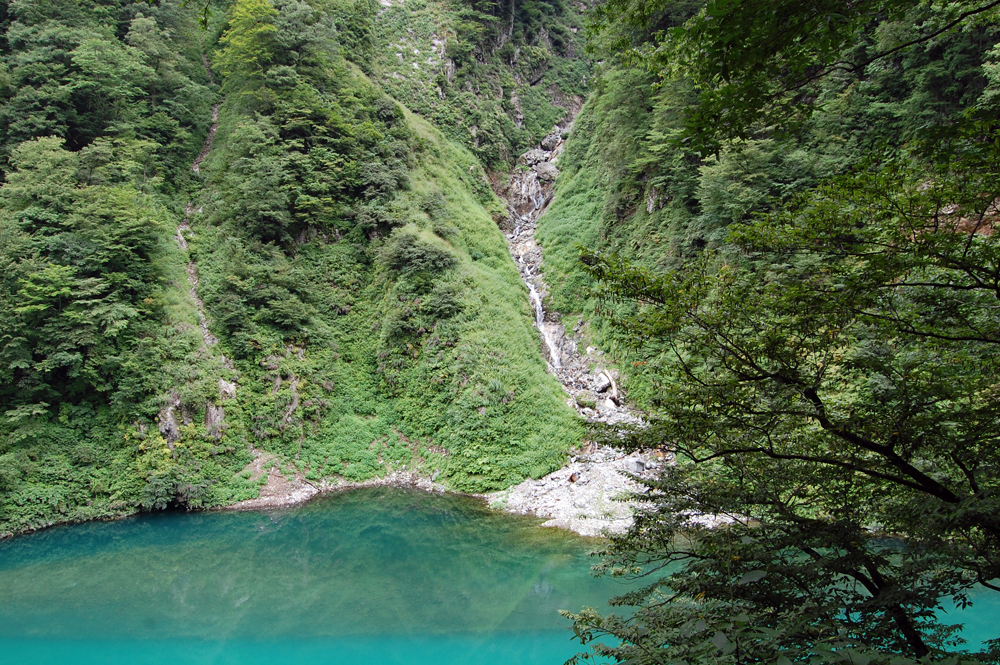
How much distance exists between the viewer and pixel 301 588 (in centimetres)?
1009

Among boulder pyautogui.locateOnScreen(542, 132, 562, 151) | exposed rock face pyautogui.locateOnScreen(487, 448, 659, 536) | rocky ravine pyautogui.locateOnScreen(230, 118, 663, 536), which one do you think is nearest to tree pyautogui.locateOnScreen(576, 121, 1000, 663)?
rocky ravine pyautogui.locateOnScreen(230, 118, 663, 536)

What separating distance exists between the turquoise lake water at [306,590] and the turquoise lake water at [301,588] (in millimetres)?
31

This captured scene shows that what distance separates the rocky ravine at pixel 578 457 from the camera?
41.0ft

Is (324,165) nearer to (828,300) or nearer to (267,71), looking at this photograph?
(267,71)

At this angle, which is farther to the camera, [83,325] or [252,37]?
[252,37]

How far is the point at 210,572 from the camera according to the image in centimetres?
1078

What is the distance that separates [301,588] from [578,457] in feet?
25.5

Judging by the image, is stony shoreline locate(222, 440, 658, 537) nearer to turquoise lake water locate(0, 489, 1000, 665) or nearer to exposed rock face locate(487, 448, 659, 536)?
exposed rock face locate(487, 448, 659, 536)

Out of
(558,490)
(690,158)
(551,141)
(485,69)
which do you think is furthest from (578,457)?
(485,69)

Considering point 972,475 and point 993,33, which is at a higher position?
point 993,33

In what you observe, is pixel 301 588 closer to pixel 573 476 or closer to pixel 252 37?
pixel 573 476

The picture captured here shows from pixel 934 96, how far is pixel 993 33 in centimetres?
155

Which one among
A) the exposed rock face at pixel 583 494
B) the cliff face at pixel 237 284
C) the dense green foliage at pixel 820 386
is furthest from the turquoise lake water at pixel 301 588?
the dense green foliage at pixel 820 386

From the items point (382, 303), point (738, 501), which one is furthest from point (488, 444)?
point (738, 501)
